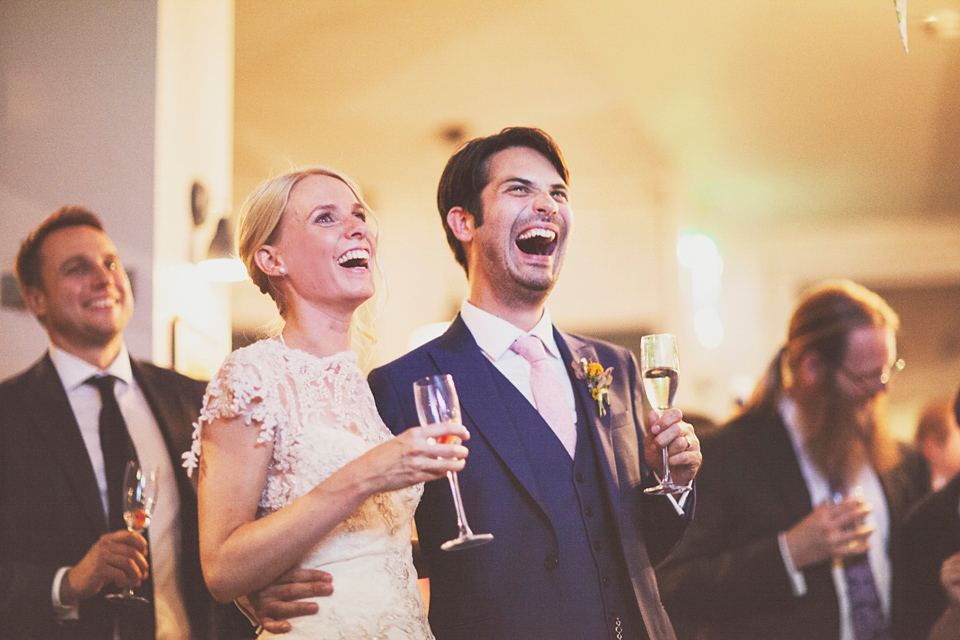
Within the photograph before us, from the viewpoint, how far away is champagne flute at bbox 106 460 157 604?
2.03m

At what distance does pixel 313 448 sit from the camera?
168cm

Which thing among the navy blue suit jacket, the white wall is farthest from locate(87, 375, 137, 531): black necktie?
the navy blue suit jacket

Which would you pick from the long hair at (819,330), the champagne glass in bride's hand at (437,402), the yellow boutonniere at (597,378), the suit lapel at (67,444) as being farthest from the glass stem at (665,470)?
the suit lapel at (67,444)

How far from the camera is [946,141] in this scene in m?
5.63

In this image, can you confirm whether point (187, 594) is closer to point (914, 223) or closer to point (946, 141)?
point (946, 141)

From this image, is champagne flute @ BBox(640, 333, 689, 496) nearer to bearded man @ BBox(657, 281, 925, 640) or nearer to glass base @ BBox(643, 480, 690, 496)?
glass base @ BBox(643, 480, 690, 496)

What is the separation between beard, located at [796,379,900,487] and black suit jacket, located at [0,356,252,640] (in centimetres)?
187

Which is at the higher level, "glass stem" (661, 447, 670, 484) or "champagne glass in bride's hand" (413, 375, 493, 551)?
"champagne glass in bride's hand" (413, 375, 493, 551)

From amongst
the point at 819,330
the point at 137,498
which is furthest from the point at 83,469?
the point at 819,330

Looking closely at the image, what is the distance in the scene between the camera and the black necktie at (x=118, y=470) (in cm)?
213

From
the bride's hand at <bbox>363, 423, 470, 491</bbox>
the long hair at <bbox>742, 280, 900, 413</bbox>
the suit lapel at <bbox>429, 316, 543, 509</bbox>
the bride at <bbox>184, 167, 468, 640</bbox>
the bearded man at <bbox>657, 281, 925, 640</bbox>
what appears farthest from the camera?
the long hair at <bbox>742, 280, 900, 413</bbox>

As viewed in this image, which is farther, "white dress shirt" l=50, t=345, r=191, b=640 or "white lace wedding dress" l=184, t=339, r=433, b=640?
"white dress shirt" l=50, t=345, r=191, b=640

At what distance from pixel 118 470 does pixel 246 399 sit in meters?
0.76

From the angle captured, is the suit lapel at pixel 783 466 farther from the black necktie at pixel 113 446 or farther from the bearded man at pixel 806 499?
the black necktie at pixel 113 446
